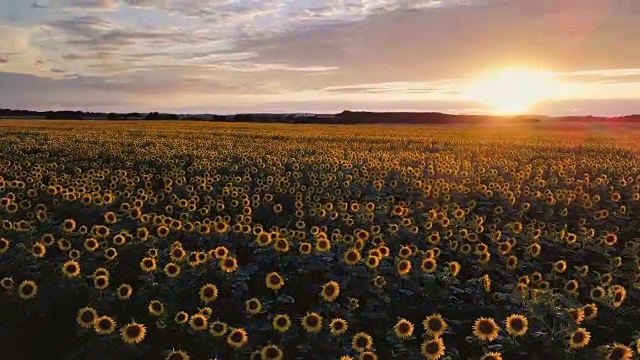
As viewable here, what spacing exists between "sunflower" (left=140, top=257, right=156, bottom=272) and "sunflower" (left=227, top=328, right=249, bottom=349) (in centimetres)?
165

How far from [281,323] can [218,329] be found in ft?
2.14

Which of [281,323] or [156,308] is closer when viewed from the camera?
[281,323]

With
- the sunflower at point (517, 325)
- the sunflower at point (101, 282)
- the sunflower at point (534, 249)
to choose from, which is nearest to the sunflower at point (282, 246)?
the sunflower at point (101, 282)

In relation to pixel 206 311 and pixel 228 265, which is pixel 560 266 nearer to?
pixel 228 265

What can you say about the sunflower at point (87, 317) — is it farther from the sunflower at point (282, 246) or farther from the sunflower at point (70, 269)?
the sunflower at point (282, 246)

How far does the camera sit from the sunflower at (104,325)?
581 centimetres

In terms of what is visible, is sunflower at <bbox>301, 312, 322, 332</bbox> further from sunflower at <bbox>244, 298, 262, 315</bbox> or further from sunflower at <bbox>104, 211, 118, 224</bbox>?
sunflower at <bbox>104, 211, 118, 224</bbox>

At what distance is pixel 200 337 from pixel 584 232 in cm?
672

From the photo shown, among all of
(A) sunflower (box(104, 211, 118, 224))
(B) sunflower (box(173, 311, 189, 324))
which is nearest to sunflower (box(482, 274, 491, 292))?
(B) sunflower (box(173, 311, 189, 324))

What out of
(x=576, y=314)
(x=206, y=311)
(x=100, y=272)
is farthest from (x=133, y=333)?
(x=576, y=314)

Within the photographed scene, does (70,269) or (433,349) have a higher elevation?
(70,269)

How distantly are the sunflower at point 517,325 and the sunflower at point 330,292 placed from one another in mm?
1856

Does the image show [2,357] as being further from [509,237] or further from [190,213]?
[509,237]

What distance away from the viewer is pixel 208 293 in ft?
21.2
